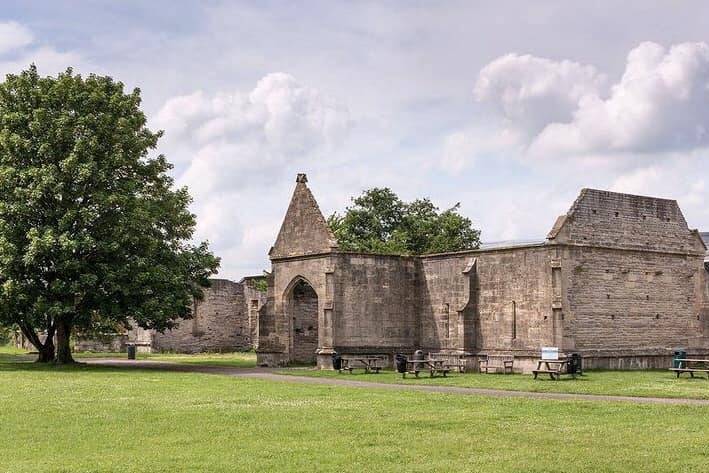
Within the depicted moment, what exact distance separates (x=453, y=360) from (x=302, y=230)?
8.65 metres

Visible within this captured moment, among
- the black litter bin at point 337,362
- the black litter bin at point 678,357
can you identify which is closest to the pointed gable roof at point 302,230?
the black litter bin at point 337,362

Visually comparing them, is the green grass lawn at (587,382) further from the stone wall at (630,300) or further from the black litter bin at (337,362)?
the stone wall at (630,300)

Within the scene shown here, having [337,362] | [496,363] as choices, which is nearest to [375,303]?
[337,362]

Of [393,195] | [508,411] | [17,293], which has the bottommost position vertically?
[508,411]

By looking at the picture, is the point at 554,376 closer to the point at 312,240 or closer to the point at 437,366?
the point at 437,366

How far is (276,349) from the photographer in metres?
42.9

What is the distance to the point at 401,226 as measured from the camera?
224 feet

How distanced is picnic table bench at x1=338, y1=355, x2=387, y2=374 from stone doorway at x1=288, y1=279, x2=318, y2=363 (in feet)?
16.0

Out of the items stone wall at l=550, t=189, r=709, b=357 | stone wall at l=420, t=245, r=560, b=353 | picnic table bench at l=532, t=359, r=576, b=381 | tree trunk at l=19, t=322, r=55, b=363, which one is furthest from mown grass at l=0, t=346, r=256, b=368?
picnic table bench at l=532, t=359, r=576, b=381

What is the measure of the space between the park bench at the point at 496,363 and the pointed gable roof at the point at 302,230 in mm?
7653

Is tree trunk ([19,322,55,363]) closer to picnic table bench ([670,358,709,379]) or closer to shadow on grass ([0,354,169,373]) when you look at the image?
shadow on grass ([0,354,169,373])

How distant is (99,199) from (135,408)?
1911 cm

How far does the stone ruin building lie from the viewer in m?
36.8

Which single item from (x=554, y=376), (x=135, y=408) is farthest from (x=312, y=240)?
(x=135, y=408)
